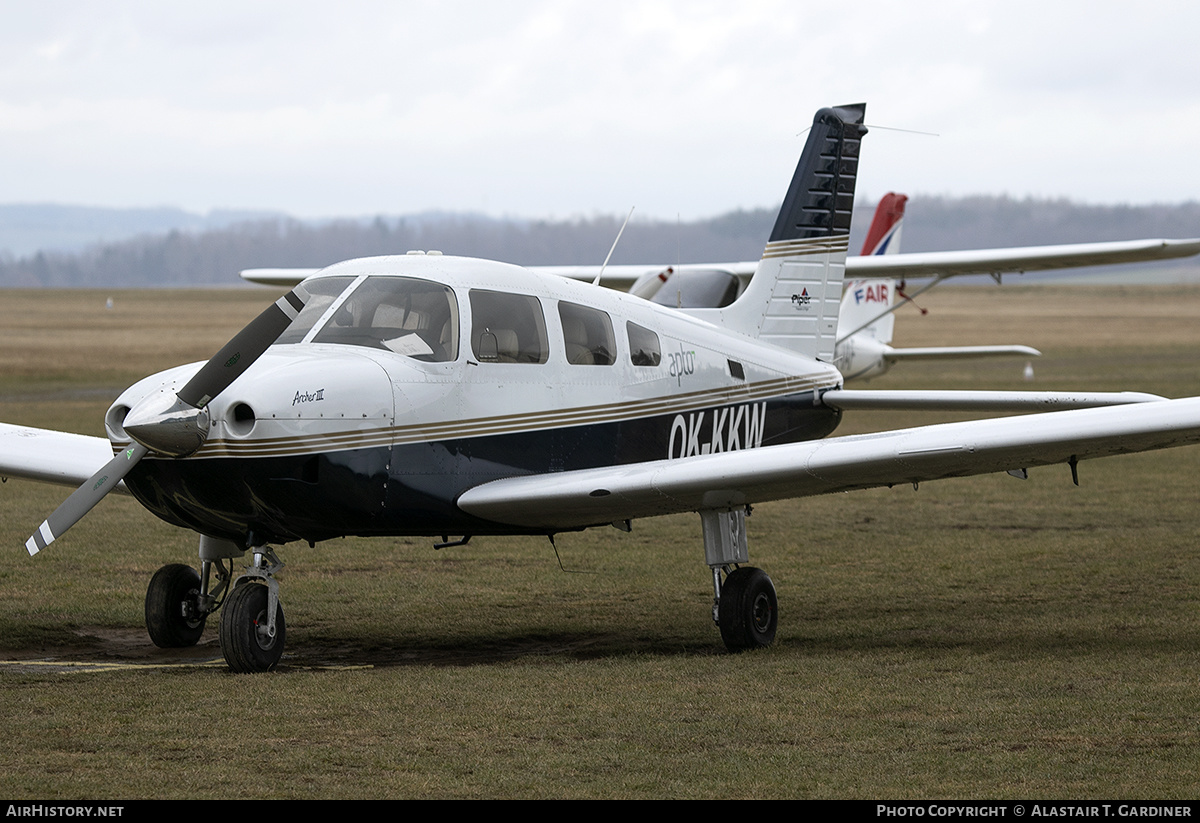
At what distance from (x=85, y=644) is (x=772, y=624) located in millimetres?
4738

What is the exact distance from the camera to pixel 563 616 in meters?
11.2

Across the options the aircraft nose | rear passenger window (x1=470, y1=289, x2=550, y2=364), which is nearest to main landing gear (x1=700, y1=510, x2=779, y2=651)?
rear passenger window (x1=470, y1=289, x2=550, y2=364)

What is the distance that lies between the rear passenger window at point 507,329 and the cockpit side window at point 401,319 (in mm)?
197

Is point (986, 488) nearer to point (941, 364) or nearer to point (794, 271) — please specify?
point (794, 271)

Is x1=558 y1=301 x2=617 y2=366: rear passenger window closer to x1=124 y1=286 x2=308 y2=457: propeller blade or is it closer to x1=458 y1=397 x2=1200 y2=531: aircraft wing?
x1=458 y1=397 x2=1200 y2=531: aircraft wing

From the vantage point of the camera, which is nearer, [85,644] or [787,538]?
[85,644]

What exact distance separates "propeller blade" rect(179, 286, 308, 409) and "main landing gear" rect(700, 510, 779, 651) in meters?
3.02

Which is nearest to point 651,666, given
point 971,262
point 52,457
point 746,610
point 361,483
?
point 746,610

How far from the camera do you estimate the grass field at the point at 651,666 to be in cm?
625

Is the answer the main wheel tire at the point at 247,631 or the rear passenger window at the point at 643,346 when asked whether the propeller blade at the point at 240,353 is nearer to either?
the main wheel tire at the point at 247,631

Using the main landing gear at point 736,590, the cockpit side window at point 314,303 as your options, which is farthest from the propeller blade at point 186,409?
the main landing gear at point 736,590

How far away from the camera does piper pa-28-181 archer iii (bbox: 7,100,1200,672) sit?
27.5ft

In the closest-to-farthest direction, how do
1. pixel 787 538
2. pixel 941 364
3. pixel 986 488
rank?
pixel 787 538, pixel 986 488, pixel 941 364

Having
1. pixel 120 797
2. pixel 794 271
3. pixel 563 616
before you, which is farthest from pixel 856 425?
pixel 120 797
